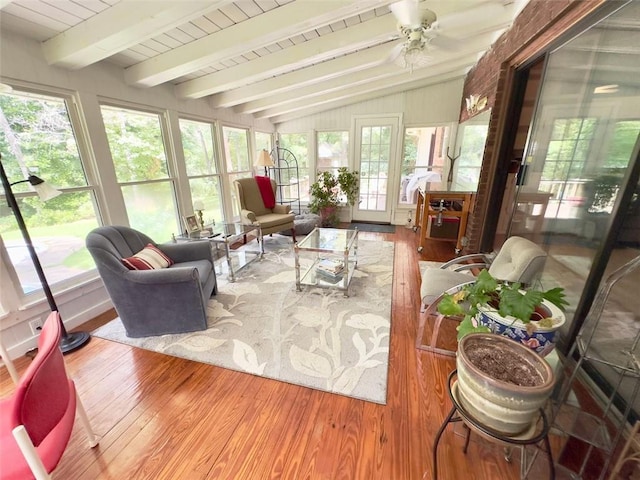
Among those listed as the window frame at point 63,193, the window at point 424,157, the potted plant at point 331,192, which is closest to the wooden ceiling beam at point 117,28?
the window frame at point 63,193

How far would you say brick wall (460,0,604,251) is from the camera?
1.65 metres

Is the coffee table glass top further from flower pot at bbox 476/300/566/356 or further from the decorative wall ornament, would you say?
the decorative wall ornament

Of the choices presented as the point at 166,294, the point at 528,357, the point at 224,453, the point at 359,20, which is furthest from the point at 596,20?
the point at 166,294

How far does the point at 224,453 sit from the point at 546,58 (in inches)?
128

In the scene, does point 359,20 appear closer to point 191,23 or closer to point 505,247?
point 191,23

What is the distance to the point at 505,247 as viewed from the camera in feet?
5.94

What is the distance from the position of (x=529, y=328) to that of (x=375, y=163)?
13.9ft

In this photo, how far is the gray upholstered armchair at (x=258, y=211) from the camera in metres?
3.55

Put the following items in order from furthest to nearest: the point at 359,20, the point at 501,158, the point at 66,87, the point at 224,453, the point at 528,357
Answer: the point at 501,158 → the point at 359,20 → the point at 66,87 → the point at 224,453 → the point at 528,357

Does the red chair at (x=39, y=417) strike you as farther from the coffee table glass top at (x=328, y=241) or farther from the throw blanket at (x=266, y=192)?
the throw blanket at (x=266, y=192)

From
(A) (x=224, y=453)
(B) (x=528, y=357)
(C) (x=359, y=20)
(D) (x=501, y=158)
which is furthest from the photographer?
(D) (x=501, y=158)

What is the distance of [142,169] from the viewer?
2.86m

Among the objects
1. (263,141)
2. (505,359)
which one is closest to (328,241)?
(505,359)

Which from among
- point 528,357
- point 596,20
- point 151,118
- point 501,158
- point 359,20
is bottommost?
point 528,357
